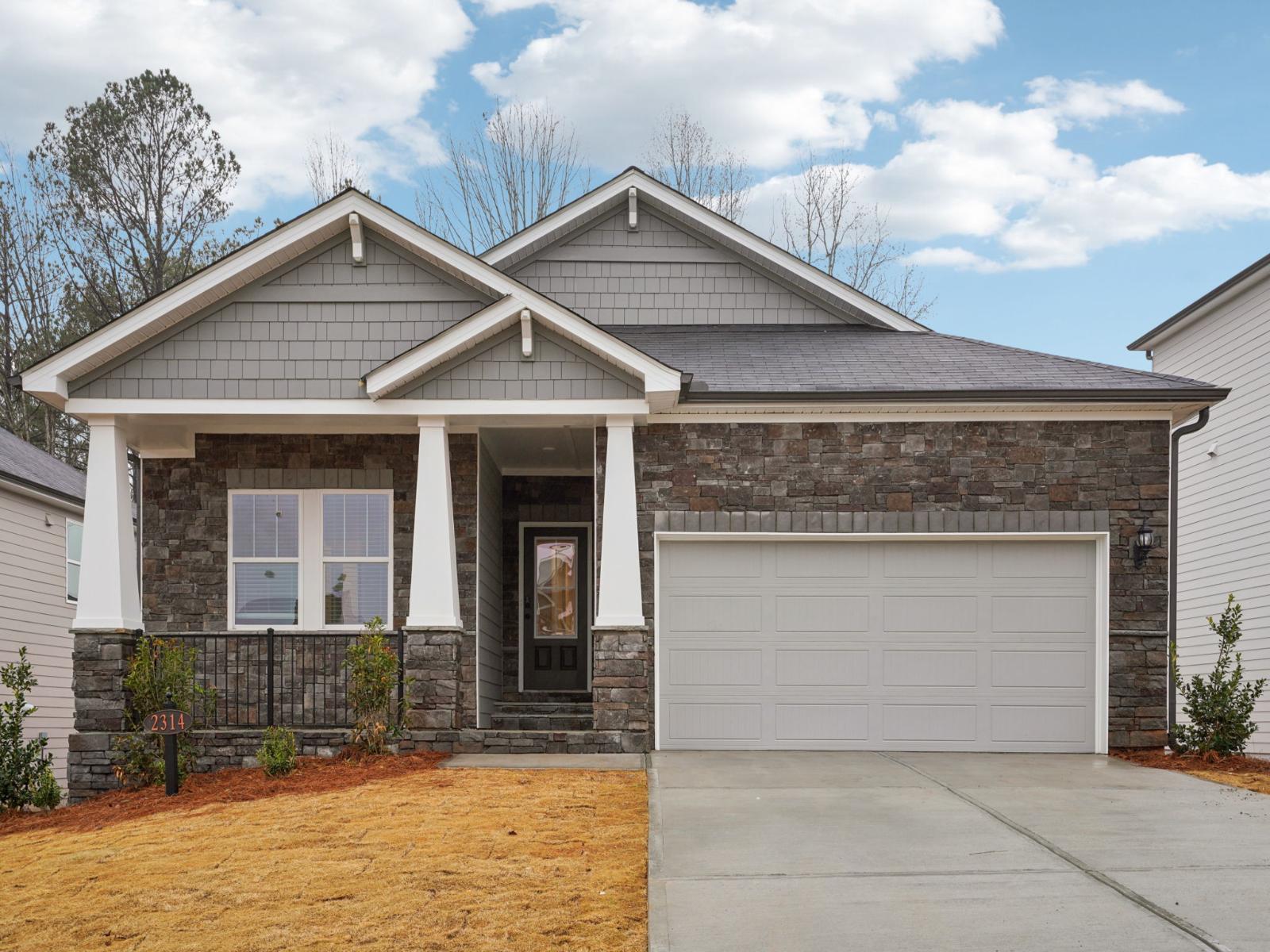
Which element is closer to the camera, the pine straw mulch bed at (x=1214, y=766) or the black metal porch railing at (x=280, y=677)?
the pine straw mulch bed at (x=1214, y=766)

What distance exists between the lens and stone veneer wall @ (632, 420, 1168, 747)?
11.2 meters

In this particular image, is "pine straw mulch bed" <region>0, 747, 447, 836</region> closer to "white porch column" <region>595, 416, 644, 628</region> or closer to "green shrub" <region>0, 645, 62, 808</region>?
"green shrub" <region>0, 645, 62, 808</region>

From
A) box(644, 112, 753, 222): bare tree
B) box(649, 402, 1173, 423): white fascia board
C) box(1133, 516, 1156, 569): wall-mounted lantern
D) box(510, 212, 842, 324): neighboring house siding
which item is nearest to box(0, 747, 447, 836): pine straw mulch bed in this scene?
box(649, 402, 1173, 423): white fascia board

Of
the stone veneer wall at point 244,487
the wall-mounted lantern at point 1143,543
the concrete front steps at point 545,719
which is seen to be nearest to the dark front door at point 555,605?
the concrete front steps at point 545,719

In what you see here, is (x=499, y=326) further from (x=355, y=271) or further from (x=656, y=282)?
(x=656, y=282)

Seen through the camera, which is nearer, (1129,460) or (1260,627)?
(1129,460)

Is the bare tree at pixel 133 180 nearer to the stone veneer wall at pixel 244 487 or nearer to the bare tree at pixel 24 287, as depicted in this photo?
the bare tree at pixel 24 287

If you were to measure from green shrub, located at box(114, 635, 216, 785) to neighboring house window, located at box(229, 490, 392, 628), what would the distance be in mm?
1555

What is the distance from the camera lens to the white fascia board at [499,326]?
414 inches

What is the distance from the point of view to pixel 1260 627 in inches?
545

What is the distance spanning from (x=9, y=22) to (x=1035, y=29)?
19.5 metres

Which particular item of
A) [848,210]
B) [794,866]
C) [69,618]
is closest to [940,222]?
[848,210]

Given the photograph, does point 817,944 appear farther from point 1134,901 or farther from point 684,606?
point 684,606

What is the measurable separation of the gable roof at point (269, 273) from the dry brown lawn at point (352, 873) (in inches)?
159
